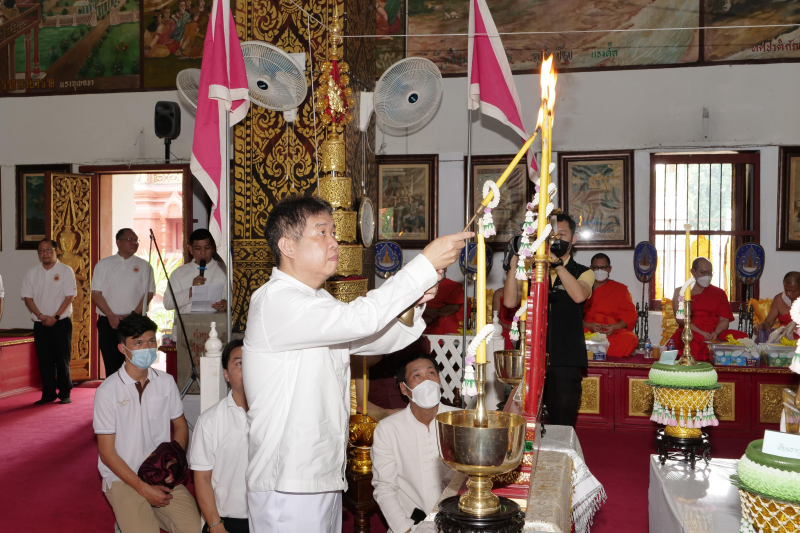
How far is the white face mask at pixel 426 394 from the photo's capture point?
3.22m

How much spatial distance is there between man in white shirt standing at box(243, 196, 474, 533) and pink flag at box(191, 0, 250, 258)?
6.56ft

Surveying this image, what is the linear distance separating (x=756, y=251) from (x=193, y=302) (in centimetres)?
541

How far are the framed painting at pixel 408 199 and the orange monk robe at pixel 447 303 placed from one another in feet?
3.49

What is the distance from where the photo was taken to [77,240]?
27.8 feet

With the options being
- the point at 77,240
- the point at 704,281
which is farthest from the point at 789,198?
the point at 77,240

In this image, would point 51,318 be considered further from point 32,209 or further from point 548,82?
point 548,82

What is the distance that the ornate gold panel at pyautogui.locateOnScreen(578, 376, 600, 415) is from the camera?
623 centimetres

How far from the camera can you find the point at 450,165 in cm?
805

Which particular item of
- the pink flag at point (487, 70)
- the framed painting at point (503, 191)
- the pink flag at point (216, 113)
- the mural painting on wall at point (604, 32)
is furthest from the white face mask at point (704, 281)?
the pink flag at point (216, 113)

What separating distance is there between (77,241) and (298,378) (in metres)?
7.38

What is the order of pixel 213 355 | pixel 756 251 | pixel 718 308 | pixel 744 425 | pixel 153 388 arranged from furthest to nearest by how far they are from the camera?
pixel 756 251, pixel 718 308, pixel 744 425, pixel 213 355, pixel 153 388

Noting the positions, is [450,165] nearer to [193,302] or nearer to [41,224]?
[193,302]

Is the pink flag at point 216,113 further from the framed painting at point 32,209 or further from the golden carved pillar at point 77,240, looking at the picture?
the framed painting at point 32,209

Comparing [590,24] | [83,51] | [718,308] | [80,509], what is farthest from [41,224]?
[718,308]
